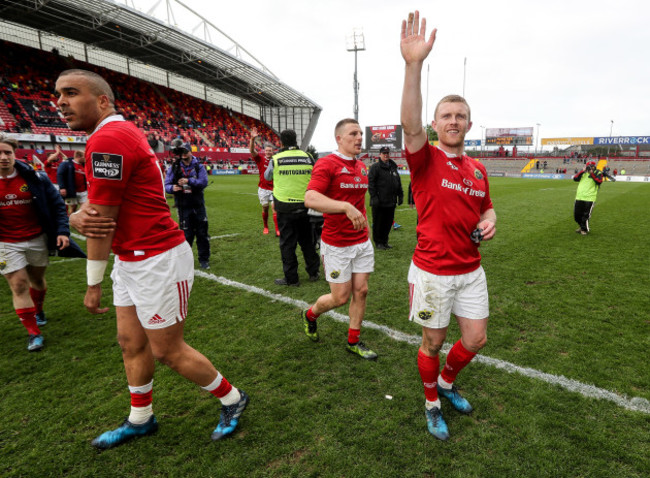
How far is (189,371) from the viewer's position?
2.27m

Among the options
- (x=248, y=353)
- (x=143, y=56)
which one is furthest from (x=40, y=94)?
(x=248, y=353)

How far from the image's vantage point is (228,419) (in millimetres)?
2484

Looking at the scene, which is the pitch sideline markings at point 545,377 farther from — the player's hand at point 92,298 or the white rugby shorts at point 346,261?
the player's hand at point 92,298

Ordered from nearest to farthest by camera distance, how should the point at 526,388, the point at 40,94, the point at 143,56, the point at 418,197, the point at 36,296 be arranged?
the point at 418,197
the point at 526,388
the point at 36,296
the point at 40,94
the point at 143,56

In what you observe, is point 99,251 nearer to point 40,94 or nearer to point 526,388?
point 526,388

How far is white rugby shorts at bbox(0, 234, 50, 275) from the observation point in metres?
3.49

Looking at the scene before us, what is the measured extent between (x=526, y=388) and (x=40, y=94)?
42222 millimetres

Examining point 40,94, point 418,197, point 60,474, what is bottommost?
point 60,474

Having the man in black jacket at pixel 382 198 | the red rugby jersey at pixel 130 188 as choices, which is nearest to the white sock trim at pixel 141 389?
the red rugby jersey at pixel 130 188

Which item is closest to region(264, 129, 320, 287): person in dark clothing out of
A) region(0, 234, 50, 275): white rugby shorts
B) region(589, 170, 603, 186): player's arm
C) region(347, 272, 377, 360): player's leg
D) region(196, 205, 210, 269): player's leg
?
region(196, 205, 210, 269): player's leg

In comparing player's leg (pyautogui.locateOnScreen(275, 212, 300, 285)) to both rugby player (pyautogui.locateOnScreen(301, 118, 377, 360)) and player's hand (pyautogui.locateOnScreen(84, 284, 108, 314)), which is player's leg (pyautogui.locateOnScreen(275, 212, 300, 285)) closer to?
rugby player (pyautogui.locateOnScreen(301, 118, 377, 360))

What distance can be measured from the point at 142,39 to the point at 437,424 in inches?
1561

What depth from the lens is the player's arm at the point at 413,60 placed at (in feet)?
6.12

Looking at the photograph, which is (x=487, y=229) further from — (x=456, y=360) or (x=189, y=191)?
(x=189, y=191)
